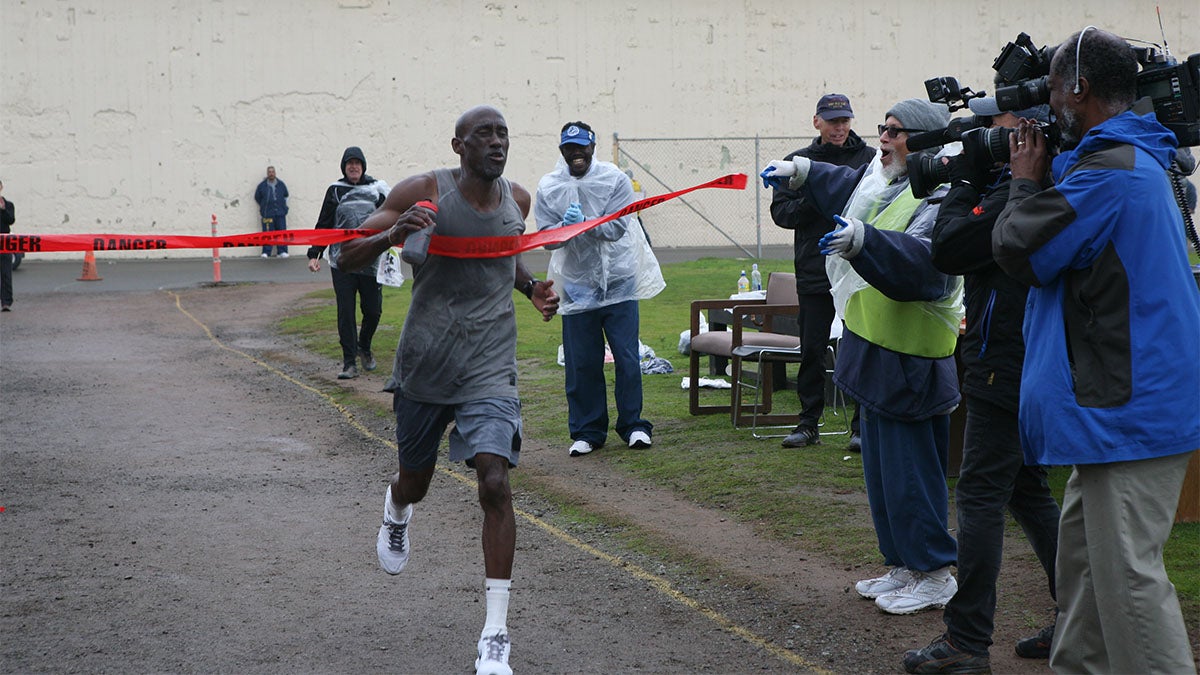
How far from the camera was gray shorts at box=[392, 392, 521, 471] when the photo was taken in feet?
16.8

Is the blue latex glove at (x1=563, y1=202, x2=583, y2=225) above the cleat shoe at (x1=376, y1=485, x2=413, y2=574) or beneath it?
above

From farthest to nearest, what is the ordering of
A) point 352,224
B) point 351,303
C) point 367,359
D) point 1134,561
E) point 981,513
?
point 367,359, point 351,303, point 352,224, point 981,513, point 1134,561

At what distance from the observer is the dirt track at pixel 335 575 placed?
5012 millimetres

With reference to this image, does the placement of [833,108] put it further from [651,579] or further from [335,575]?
[335,575]

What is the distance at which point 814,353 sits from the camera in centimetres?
909

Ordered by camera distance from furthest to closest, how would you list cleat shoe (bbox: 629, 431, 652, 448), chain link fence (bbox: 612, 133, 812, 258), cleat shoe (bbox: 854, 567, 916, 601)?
chain link fence (bbox: 612, 133, 812, 258)
cleat shoe (bbox: 629, 431, 652, 448)
cleat shoe (bbox: 854, 567, 916, 601)

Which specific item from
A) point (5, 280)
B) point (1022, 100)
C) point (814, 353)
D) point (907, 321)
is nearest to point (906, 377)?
point (907, 321)

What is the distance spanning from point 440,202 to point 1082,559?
9.31ft

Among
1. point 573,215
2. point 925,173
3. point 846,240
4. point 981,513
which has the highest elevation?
point 925,173

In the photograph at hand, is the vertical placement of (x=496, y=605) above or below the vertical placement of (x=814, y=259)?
below

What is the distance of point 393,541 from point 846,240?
7.81ft

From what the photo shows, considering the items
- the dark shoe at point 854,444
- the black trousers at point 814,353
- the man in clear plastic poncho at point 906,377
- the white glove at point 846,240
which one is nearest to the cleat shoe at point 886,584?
the man in clear plastic poncho at point 906,377

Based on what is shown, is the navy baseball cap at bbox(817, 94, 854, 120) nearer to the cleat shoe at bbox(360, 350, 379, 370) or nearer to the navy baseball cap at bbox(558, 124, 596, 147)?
the navy baseball cap at bbox(558, 124, 596, 147)

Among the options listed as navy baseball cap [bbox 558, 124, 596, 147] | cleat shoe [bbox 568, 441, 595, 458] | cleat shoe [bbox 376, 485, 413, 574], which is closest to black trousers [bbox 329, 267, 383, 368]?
navy baseball cap [bbox 558, 124, 596, 147]
